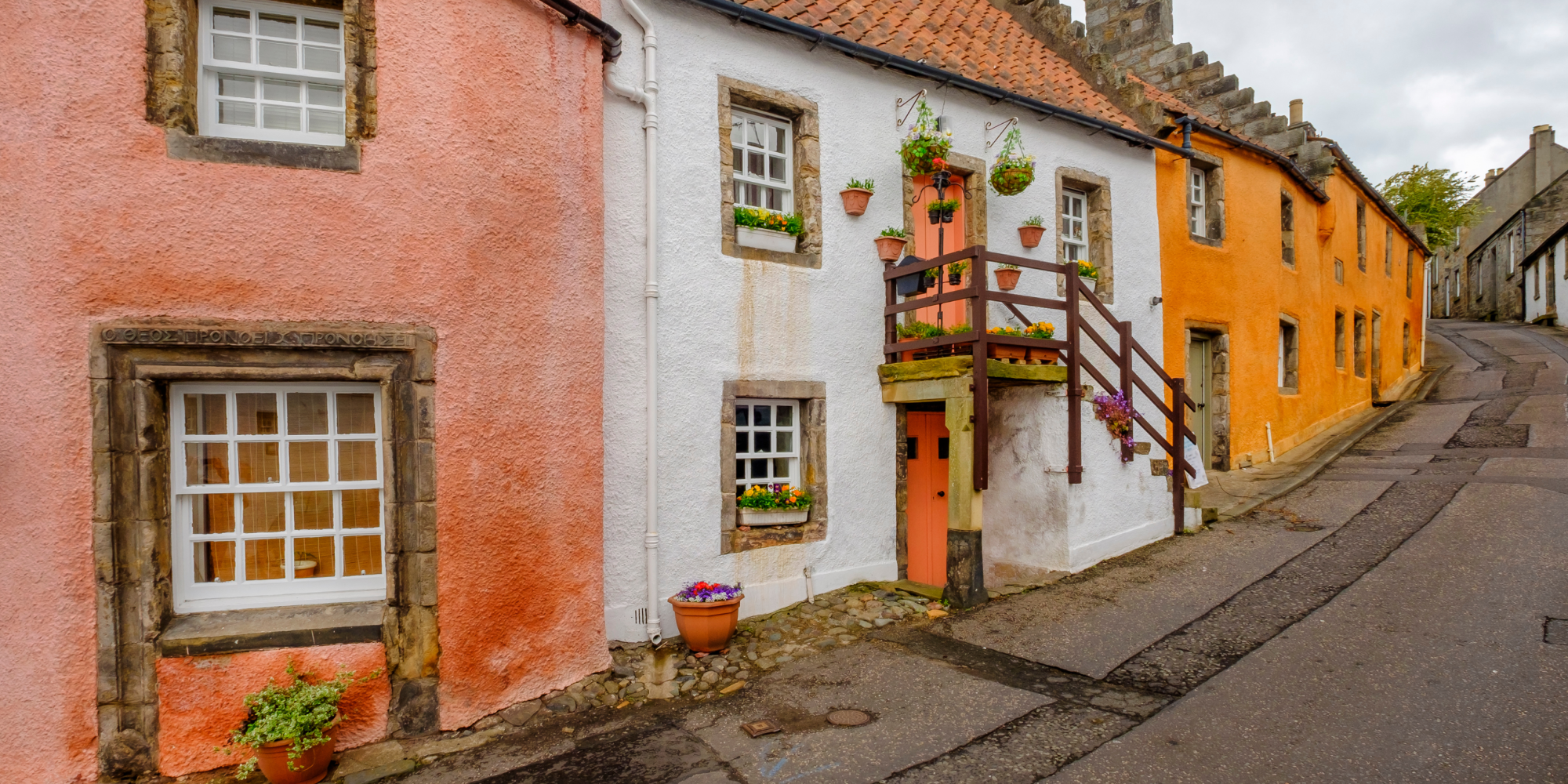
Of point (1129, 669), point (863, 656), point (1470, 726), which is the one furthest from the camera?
point (863, 656)

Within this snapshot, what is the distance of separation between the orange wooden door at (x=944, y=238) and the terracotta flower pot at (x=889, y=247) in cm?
67

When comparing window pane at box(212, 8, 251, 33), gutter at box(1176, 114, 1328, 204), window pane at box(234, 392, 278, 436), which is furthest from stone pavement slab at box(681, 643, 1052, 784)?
gutter at box(1176, 114, 1328, 204)

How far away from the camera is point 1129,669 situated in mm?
6324

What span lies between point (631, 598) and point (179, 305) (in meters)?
3.88

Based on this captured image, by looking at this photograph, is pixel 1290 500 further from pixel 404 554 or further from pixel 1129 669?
pixel 404 554

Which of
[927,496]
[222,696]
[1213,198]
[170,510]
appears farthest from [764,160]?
[1213,198]

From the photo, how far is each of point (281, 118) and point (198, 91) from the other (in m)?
0.49

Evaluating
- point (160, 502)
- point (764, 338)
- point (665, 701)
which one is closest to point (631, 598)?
point (665, 701)

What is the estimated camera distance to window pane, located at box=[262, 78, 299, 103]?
19.2 feet

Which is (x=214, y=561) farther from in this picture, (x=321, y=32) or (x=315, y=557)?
(x=321, y=32)

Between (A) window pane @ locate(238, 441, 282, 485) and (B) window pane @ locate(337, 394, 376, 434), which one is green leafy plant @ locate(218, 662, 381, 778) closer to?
(A) window pane @ locate(238, 441, 282, 485)

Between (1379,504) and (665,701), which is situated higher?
(1379,504)

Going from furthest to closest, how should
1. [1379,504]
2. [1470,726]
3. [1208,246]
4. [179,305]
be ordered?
[1208,246] < [1379,504] < [179,305] < [1470,726]

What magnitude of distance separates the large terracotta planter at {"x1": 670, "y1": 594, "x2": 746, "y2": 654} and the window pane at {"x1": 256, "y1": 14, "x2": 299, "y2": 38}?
5121mm
